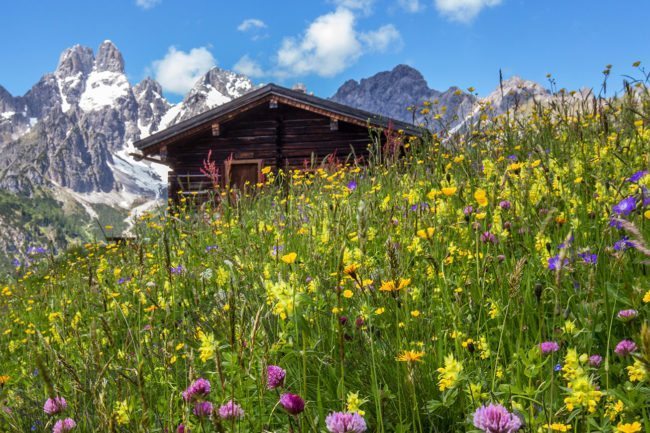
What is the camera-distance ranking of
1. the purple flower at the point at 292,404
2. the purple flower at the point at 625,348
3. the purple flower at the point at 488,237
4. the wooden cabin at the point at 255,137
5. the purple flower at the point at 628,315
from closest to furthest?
the purple flower at the point at 292,404 < the purple flower at the point at 625,348 < the purple flower at the point at 628,315 < the purple flower at the point at 488,237 < the wooden cabin at the point at 255,137

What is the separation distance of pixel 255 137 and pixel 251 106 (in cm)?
138

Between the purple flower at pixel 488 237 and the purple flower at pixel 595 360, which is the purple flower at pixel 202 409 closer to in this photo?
the purple flower at pixel 595 360

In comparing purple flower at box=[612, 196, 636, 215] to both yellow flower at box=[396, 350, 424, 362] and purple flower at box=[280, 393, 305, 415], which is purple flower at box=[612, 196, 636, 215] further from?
purple flower at box=[280, 393, 305, 415]

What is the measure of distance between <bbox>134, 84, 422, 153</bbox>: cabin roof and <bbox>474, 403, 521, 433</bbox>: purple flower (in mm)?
16595

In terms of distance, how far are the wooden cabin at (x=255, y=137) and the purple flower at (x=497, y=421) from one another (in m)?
17.4

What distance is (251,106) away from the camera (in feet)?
61.5

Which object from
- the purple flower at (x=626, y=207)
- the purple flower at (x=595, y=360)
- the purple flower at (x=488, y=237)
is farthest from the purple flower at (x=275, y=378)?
the purple flower at (x=626, y=207)

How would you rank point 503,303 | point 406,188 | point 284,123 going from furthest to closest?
1. point 284,123
2. point 406,188
3. point 503,303

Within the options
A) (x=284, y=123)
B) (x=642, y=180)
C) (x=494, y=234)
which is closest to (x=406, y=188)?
(x=494, y=234)

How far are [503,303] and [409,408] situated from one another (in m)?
0.75

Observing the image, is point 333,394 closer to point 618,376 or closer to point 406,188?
point 618,376

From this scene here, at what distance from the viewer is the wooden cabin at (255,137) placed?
1867cm

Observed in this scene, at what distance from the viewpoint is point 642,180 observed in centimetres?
249

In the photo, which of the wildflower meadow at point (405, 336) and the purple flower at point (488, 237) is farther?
the purple flower at point (488, 237)
